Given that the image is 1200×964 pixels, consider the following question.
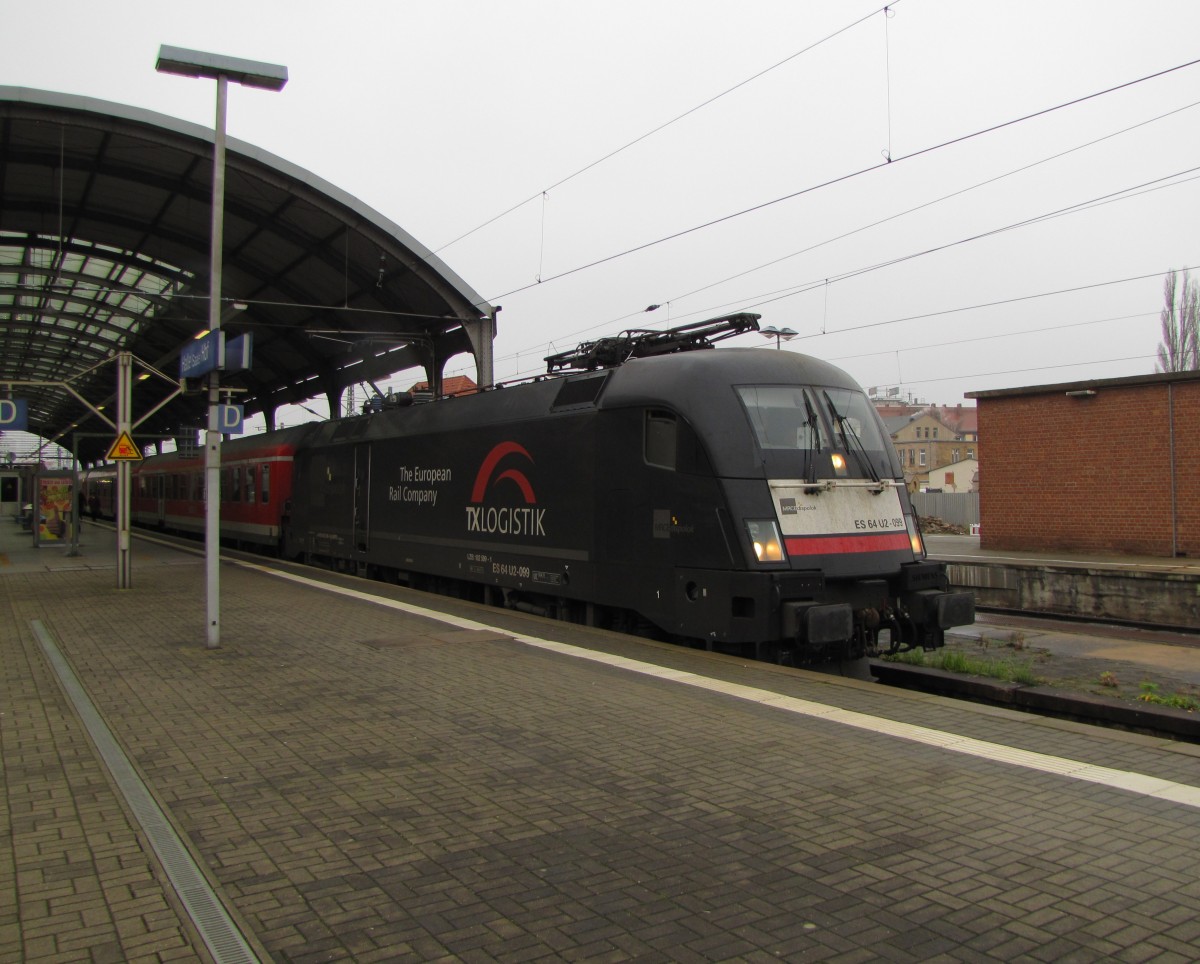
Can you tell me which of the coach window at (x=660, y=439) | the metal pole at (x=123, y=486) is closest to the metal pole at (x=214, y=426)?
the coach window at (x=660, y=439)

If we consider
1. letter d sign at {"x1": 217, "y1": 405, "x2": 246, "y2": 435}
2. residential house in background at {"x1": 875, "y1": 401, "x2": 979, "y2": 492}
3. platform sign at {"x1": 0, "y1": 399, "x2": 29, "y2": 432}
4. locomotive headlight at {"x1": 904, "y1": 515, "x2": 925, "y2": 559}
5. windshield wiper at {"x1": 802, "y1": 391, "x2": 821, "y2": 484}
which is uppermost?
residential house in background at {"x1": 875, "y1": 401, "x2": 979, "y2": 492}

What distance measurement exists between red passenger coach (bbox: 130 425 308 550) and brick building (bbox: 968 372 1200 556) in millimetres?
15503

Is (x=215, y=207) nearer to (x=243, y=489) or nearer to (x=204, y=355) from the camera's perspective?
(x=204, y=355)

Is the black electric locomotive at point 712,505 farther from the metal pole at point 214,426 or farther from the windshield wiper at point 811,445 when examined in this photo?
the metal pole at point 214,426

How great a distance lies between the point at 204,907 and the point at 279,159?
18041 mm

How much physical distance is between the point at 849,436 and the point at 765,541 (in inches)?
70.8

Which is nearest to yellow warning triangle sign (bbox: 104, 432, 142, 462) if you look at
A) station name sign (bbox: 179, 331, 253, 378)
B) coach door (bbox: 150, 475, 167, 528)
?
station name sign (bbox: 179, 331, 253, 378)

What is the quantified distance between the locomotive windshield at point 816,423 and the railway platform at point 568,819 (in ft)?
7.09

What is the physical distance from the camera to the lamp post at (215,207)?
9.45 meters

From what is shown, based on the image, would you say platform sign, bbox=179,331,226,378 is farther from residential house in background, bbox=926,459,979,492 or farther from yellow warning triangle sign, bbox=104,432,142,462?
residential house in background, bbox=926,459,979,492

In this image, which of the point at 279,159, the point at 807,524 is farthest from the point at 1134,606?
the point at 279,159

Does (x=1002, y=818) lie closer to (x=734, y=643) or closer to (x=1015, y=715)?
(x=1015, y=715)

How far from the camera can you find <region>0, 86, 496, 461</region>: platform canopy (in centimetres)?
1858

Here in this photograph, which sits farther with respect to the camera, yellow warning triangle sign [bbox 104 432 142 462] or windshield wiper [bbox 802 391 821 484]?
yellow warning triangle sign [bbox 104 432 142 462]
